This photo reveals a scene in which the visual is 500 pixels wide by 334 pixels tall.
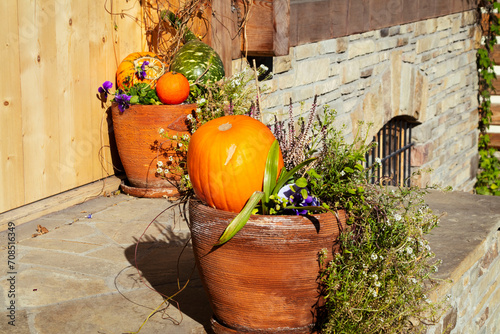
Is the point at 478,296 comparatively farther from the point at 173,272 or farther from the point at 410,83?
the point at 410,83

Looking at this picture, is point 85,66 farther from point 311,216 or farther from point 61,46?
point 311,216

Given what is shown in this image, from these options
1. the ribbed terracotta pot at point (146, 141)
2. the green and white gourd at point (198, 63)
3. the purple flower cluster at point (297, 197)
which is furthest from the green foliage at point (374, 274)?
the green and white gourd at point (198, 63)

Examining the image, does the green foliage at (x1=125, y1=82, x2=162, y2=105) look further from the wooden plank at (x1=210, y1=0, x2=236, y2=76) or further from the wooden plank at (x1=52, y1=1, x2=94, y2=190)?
the wooden plank at (x1=210, y1=0, x2=236, y2=76)

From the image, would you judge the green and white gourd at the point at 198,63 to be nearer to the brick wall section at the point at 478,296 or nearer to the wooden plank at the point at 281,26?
the wooden plank at the point at 281,26

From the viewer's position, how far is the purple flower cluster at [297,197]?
2.22 meters

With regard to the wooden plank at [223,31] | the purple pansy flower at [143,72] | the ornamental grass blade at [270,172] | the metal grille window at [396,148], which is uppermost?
the wooden plank at [223,31]

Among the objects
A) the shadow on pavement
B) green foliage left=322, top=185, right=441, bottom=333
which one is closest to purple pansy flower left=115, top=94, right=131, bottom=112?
the shadow on pavement

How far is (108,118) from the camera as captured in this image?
14.5 ft

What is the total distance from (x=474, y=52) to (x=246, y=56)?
18.7ft

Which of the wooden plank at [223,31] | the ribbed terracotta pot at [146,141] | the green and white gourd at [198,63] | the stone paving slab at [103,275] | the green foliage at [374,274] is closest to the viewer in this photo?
the green foliage at [374,274]

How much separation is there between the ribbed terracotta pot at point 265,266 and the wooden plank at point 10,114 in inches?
69.0

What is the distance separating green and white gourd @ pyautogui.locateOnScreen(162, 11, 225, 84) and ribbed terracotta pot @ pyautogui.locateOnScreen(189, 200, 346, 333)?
1.97 meters

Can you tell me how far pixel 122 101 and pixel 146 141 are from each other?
0.28m

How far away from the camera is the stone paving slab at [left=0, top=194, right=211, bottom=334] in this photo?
2537 millimetres
